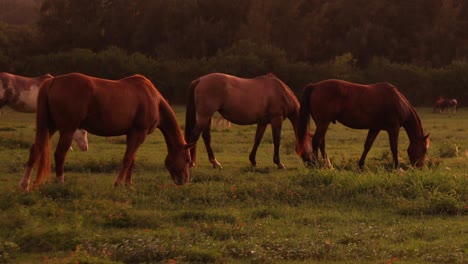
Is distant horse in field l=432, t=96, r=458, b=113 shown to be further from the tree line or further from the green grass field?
the green grass field

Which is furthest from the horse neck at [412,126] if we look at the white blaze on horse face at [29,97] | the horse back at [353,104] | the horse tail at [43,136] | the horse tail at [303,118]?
the white blaze on horse face at [29,97]

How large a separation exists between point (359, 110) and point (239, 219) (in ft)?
18.2

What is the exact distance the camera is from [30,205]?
27.9 ft

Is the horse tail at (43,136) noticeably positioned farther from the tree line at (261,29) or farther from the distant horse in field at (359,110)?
the tree line at (261,29)

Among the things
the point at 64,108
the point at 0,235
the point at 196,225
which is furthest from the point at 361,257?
the point at 64,108

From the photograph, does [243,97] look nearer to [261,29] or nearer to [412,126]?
[412,126]

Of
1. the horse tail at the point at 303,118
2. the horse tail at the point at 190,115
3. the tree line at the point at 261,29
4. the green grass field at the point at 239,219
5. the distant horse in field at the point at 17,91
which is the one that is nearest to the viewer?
the green grass field at the point at 239,219

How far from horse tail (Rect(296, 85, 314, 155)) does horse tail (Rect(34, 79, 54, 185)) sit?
196 inches

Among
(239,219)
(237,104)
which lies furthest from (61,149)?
(237,104)

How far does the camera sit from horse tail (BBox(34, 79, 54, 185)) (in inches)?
379

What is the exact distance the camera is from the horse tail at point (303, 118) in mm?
13180

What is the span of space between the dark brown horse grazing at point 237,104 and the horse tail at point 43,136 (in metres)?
3.92

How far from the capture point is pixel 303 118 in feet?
43.3

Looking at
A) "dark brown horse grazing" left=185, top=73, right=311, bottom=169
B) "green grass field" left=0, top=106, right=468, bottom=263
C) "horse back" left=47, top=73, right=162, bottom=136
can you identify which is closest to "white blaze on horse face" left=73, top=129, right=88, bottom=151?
"dark brown horse grazing" left=185, top=73, right=311, bottom=169
